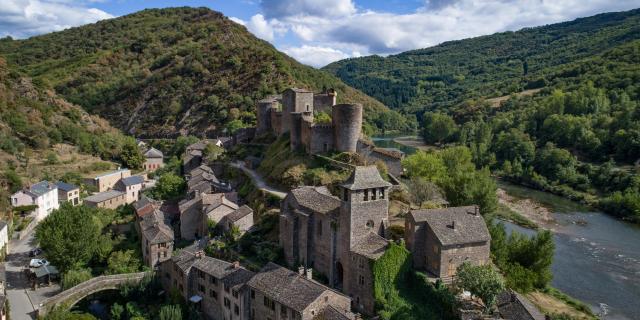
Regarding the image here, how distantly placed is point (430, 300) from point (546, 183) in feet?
205

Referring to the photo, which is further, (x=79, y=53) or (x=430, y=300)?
(x=79, y=53)

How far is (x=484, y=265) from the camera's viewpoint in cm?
3225

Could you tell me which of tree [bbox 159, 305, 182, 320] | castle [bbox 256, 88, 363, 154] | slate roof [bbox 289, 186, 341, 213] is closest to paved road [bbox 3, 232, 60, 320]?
tree [bbox 159, 305, 182, 320]

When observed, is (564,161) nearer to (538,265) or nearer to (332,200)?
(538,265)

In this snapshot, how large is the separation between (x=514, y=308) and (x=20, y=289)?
3922 cm

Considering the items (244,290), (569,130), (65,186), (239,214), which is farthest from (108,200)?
(569,130)

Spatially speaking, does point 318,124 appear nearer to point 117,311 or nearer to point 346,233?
point 346,233

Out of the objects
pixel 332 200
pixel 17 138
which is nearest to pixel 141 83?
pixel 17 138

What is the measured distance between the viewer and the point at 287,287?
31.1 metres

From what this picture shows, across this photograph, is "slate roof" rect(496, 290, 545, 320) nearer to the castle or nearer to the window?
the window

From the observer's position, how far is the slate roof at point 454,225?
31.6 metres

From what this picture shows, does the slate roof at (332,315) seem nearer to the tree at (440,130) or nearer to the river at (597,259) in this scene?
the river at (597,259)

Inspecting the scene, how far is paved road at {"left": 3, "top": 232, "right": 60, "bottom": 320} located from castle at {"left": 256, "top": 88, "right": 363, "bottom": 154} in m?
26.4

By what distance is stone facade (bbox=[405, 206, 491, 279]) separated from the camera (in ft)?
103
